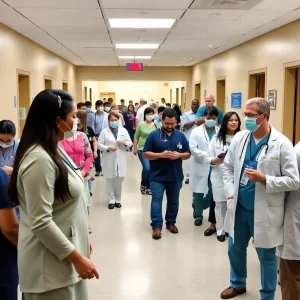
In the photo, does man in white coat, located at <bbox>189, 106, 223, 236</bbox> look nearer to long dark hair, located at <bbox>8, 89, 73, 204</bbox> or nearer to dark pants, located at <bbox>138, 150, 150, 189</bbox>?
dark pants, located at <bbox>138, 150, 150, 189</bbox>

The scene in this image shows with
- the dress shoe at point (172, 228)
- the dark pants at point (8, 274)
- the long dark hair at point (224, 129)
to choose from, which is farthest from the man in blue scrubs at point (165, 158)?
the dark pants at point (8, 274)

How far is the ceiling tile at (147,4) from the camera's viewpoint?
5176 mm

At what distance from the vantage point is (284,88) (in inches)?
275

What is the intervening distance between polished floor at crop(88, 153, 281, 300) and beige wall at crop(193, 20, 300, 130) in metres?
3.12

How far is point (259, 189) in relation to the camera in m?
2.82

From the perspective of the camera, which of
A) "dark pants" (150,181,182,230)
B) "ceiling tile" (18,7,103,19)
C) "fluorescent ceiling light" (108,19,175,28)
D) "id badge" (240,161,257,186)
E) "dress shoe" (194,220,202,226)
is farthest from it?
"fluorescent ceiling light" (108,19,175,28)

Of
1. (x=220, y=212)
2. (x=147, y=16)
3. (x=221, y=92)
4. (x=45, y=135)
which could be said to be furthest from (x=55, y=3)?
(x=221, y=92)

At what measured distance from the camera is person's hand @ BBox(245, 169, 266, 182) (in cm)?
270

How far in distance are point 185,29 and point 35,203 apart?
640 cm

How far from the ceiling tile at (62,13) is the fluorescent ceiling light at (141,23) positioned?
529 millimetres

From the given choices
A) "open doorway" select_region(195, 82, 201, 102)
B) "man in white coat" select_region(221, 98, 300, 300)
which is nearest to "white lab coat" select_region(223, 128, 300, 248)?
"man in white coat" select_region(221, 98, 300, 300)

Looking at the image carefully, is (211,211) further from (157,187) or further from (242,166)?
(242,166)

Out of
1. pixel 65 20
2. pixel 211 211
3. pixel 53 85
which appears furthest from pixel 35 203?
pixel 53 85

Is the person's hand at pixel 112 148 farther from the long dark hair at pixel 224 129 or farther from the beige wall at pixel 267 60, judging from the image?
the beige wall at pixel 267 60
